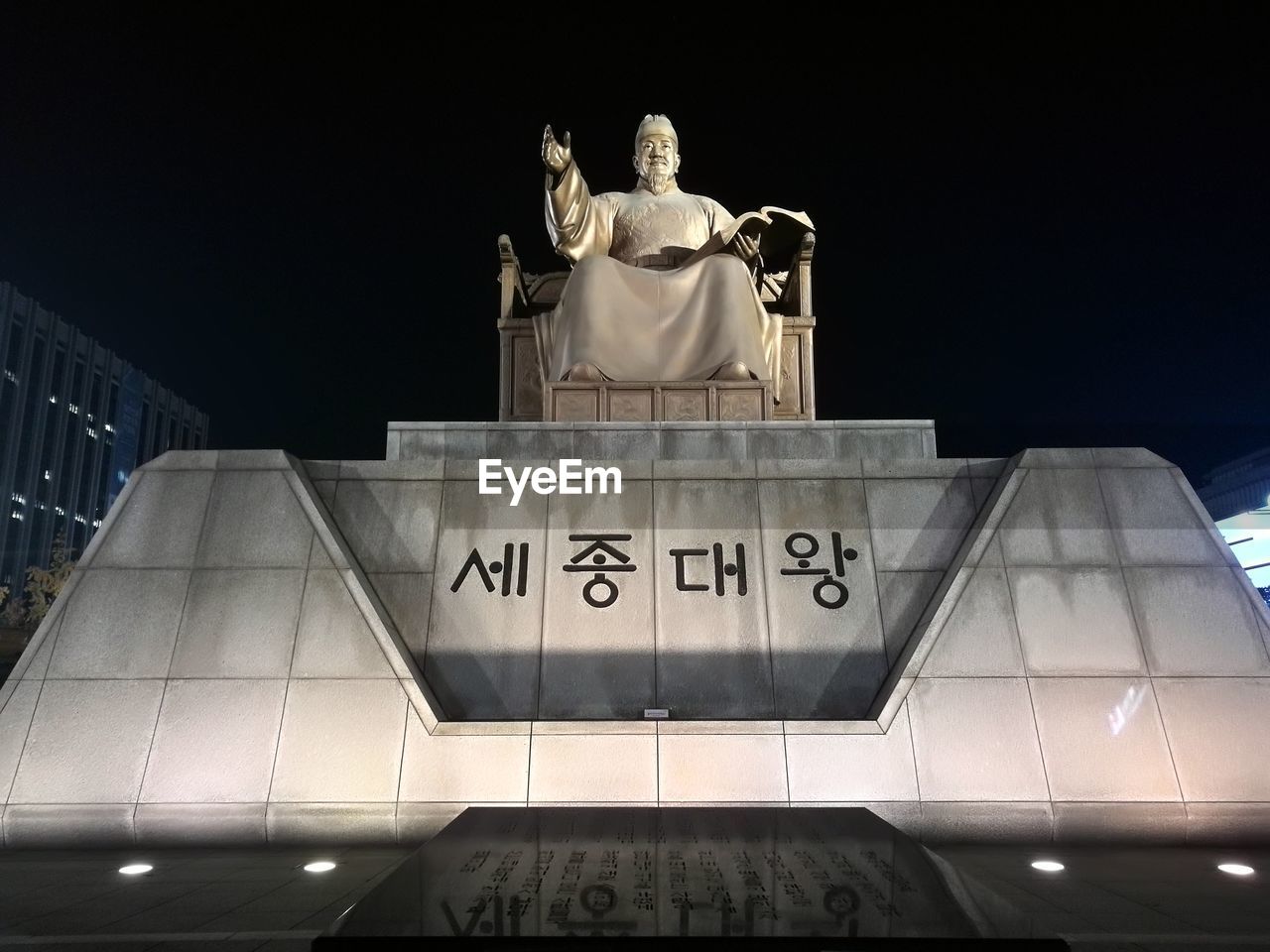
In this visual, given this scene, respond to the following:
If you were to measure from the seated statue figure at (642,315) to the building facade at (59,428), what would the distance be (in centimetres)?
3727

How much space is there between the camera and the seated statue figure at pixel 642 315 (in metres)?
8.06

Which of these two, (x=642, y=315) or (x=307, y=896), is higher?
(x=642, y=315)

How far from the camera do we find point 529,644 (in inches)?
225

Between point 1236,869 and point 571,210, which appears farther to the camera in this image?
point 571,210

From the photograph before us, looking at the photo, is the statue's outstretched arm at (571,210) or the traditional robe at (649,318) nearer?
the traditional robe at (649,318)

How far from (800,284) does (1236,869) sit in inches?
269

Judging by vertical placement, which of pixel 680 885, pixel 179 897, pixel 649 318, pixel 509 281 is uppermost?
pixel 509 281

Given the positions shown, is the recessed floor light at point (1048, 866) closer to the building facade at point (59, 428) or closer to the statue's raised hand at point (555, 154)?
the statue's raised hand at point (555, 154)

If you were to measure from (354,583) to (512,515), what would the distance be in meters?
1.31

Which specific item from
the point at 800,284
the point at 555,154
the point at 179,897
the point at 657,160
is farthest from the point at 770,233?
the point at 179,897

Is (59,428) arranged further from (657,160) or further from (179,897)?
(179,897)

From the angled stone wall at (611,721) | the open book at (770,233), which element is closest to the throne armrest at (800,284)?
the open book at (770,233)

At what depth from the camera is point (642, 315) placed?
8.34m

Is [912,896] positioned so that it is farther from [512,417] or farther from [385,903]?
[512,417]
